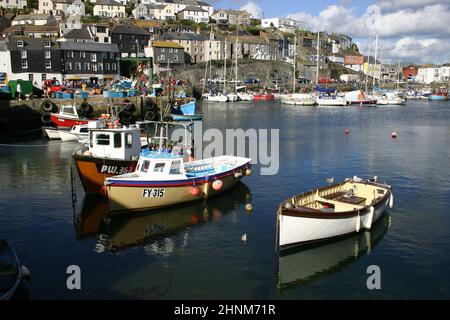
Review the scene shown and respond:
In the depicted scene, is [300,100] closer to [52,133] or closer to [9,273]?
[52,133]

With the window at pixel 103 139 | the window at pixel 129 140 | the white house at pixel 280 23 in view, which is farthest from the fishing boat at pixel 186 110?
the white house at pixel 280 23

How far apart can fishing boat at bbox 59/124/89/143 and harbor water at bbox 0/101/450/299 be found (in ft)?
31.5

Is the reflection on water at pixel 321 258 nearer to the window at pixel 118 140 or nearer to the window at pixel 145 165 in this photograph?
the window at pixel 145 165

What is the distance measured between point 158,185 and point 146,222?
76.8 inches

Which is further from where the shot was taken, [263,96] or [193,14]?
[193,14]

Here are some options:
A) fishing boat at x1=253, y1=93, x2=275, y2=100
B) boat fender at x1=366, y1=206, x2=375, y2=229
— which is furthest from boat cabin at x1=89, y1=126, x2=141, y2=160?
fishing boat at x1=253, y1=93, x2=275, y2=100

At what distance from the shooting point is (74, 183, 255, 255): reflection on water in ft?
63.1

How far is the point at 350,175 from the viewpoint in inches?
1246

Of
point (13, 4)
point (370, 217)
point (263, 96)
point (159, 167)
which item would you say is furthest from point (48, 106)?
point (13, 4)

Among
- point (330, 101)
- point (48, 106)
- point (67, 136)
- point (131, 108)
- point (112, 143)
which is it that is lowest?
point (67, 136)

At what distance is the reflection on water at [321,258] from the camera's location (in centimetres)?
1641

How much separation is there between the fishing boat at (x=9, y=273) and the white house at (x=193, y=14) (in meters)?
152

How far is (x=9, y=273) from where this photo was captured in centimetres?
1282
